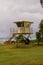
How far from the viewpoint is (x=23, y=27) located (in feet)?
135

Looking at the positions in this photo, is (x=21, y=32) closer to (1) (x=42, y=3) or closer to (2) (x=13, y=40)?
(2) (x=13, y=40)

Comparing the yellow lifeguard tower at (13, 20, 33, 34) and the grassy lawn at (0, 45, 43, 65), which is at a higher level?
the yellow lifeguard tower at (13, 20, 33, 34)

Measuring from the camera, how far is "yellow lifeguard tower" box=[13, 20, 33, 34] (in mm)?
40406

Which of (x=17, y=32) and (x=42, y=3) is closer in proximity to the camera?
(x=42, y=3)

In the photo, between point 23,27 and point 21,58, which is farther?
point 23,27

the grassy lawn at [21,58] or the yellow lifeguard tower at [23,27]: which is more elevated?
the yellow lifeguard tower at [23,27]

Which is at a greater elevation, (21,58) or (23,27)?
(23,27)

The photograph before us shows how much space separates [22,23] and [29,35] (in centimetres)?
285

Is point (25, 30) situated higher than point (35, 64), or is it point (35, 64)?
point (25, 30)

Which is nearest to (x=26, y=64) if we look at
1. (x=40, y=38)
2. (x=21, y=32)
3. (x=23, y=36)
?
(x=21, y=32)

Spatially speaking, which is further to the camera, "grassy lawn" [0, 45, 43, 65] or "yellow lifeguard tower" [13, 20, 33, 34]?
"yellow lifeguard tower" [13, 20, 33, 34]

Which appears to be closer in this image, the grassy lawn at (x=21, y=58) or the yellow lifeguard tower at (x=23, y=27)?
the grassy lawn at (x=21, y=58)

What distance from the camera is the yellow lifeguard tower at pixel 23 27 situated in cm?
4041

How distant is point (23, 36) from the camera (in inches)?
1740
